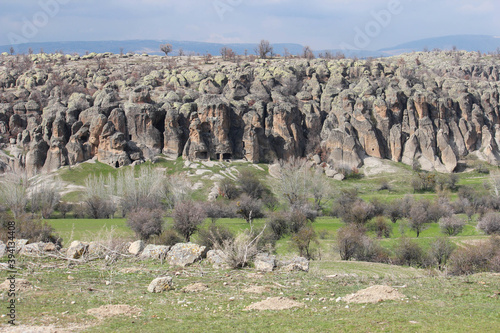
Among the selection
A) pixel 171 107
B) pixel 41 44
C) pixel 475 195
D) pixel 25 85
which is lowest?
pixel 475 195

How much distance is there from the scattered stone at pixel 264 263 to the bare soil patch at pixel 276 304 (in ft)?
16.0

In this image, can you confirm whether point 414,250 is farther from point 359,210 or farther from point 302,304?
point 302,304

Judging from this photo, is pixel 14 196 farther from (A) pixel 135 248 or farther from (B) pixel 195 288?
(B) pixel 195 288

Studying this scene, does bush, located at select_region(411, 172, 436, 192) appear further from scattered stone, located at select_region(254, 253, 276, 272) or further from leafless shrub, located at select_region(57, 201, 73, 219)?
scattered stone, located at select_region(254, 253, 276, 272)

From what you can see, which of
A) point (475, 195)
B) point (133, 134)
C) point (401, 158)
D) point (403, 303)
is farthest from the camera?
point (401, 158)

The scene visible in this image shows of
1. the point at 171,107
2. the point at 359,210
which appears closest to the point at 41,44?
the point at 171,107

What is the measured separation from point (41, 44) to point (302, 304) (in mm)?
195284

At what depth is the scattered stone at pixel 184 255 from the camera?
18203 mm

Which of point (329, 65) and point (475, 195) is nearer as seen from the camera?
point (475, 195)

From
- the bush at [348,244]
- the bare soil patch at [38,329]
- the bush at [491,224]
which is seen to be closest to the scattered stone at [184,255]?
the bare soil patch at [38,329]

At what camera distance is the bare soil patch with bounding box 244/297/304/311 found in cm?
1159

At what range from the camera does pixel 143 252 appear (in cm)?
1958

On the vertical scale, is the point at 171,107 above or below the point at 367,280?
above

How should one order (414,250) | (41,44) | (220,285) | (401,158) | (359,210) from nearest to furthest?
(220,285) < (414,250) < (359,210) < (401,158) < (41,44)
